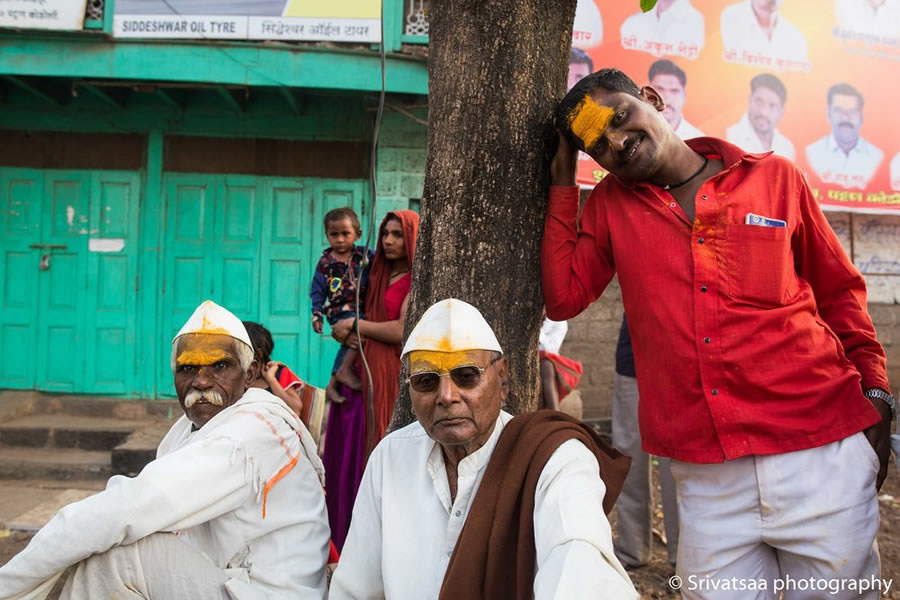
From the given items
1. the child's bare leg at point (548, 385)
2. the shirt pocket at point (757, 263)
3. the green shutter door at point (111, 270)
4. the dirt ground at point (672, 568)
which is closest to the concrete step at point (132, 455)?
the green shutter door at point (111, 270)

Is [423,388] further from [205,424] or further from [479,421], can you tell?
[205,424]

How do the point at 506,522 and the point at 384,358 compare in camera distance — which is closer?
the point at 506,522

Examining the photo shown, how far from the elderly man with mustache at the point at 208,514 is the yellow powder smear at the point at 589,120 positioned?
4.68ft

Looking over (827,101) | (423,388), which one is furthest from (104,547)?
(827,101)

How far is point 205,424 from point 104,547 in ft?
1.81

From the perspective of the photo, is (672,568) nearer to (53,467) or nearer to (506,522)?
(506,522)

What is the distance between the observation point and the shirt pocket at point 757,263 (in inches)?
83.7

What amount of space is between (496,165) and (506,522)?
1185 millimetres

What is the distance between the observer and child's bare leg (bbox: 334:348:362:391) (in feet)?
13.3

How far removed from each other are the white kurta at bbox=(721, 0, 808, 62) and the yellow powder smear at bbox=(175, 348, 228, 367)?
6.01 m

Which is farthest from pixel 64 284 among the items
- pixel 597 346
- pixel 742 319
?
pixel 742 319

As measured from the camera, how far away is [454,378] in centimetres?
210

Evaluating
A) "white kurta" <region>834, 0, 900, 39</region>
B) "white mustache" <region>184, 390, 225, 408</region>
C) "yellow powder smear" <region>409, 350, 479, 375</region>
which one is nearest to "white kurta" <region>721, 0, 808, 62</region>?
"white kurta" <region>834, 0, 900, 39</region>

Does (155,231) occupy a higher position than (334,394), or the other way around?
(155,231)
